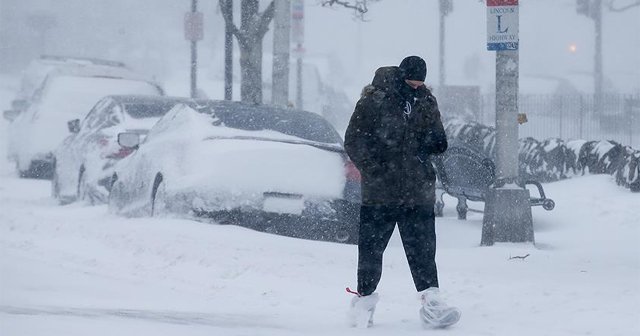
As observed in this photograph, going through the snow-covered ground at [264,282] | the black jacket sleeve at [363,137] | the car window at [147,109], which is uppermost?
Answer: the car window at [147,109]

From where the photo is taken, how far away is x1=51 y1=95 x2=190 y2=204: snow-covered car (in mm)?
14875

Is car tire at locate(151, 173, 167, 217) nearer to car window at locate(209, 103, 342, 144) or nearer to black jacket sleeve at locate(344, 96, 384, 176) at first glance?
car window at locate(209, 103, 342, 144)

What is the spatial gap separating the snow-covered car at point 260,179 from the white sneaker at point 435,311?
3177 millimetres

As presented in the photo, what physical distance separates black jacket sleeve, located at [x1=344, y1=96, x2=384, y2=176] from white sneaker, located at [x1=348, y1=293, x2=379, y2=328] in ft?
2.42

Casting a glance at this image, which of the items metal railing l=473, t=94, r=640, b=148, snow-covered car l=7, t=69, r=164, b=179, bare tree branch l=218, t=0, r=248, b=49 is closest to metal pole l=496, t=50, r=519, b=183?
bare tree branch l=218, t=0, r=248, b=49

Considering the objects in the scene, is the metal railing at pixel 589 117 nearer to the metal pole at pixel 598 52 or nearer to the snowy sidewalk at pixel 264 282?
the metal pole at pixel 598 52

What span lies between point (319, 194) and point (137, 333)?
378 cm

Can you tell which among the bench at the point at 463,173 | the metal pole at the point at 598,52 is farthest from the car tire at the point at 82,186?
the metal pole at the point at 598,52

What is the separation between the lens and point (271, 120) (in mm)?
11328

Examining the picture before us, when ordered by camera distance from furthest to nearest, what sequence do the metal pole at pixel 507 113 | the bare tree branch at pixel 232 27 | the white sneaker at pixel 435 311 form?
Result: the bare tree branch at pixel 232 27 < the metal pole at pixel 507 113 < the white sneaker at pixel 435 311

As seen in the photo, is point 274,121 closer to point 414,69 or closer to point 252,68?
point 414,69

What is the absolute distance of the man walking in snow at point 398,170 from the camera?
7.35 m

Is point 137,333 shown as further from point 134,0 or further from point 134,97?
point 134,0

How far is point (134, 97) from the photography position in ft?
52.7
